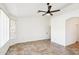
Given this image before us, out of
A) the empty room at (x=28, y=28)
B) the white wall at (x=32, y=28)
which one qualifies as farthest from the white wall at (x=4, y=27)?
the white wall at (x=32, y=28)

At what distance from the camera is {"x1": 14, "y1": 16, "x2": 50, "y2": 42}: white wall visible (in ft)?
5.29

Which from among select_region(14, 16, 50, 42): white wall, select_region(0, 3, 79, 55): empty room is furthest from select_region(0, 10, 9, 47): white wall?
select_region(14, 16, 50, 42): white wall

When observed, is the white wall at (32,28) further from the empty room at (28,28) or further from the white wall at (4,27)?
the white wall at (4,27)

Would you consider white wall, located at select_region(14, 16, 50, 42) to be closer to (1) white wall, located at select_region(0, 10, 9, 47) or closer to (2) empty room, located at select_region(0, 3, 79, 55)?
(2) empty room, located at select_region(0, 3, 79, 55)

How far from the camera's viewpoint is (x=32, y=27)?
171 cm

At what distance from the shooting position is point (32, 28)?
1720 millimetres

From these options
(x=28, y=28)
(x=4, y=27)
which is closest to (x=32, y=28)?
(x=28, y=28)

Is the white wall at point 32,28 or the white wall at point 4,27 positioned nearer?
the white wall at point 4,27

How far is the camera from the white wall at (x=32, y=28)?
1.61 m

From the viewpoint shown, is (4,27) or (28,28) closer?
(4,27)

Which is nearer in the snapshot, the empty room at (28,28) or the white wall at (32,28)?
the empty room at (28,28)

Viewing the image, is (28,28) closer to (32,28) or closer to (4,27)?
(32,28)
